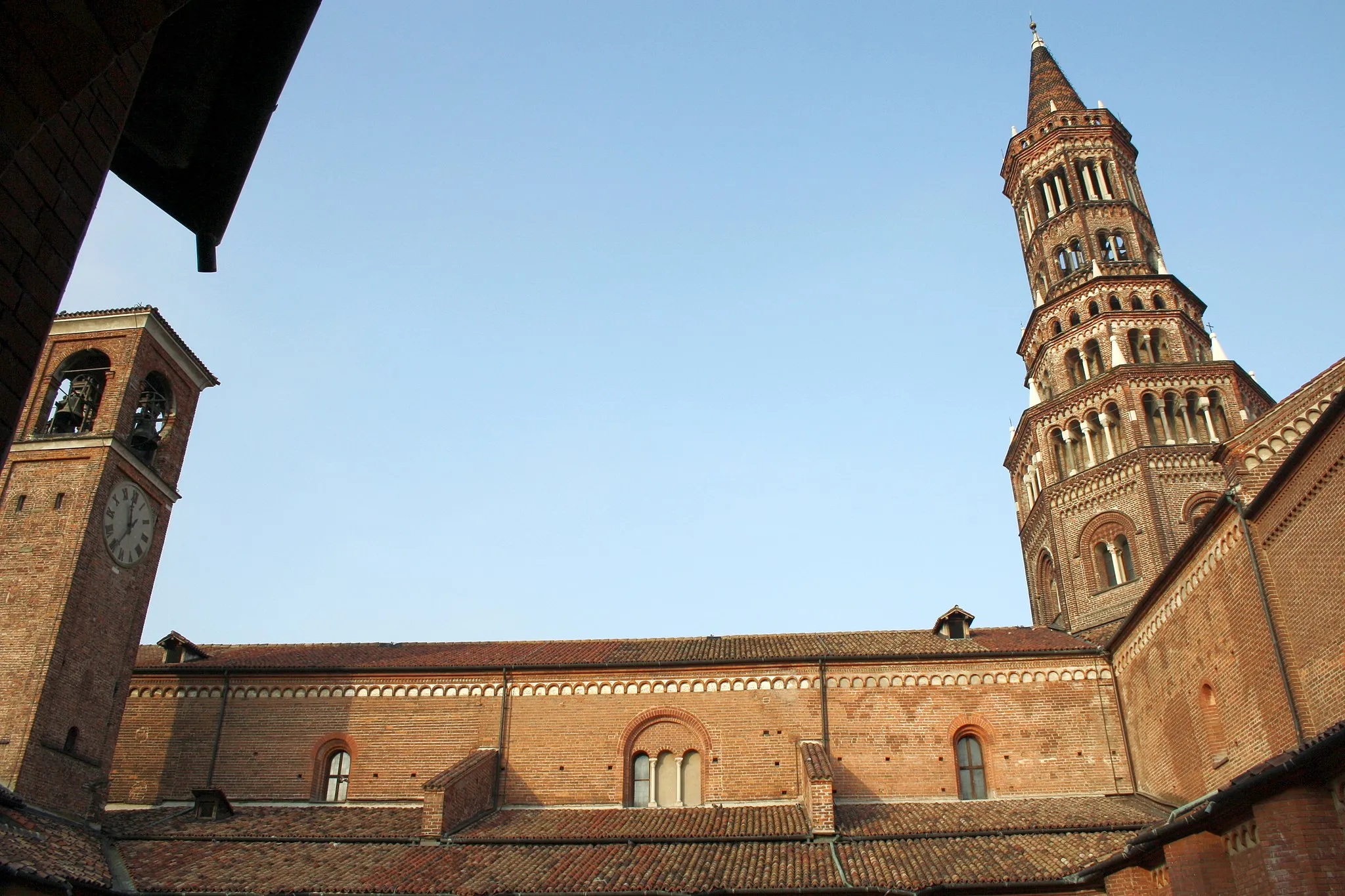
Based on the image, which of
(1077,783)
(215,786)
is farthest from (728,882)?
(215,786)

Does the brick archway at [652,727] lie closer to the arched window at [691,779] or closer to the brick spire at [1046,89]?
the arched window at [691,779]

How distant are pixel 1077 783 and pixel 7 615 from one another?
863 inches

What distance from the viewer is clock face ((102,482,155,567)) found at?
20.7 metres

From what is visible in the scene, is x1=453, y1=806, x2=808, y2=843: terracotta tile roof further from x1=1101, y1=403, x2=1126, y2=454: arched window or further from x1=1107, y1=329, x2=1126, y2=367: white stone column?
x1=1107, y1=329, x2=1126, y2=367: white stone column

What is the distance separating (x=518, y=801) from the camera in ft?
73.0

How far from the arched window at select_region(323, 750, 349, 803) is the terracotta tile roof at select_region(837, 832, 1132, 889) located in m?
11.7

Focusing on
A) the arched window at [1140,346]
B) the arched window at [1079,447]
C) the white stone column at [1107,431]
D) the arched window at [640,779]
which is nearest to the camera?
the arched window at [640,779]

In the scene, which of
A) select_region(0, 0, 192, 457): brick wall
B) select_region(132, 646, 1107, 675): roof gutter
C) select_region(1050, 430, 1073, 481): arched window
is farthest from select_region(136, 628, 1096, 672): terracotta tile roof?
select_region(0, 0, 192, 457): brick wall

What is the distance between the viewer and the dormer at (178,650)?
25.3 metres

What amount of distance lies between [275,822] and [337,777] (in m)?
2.25

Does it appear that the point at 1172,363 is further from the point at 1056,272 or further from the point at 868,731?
the point at 868,731

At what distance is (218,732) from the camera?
920 inches

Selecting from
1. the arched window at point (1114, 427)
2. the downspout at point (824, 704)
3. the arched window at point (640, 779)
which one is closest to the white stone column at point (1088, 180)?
the arched window at point (1114, 427)

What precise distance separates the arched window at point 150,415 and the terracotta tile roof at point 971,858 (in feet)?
56.1
